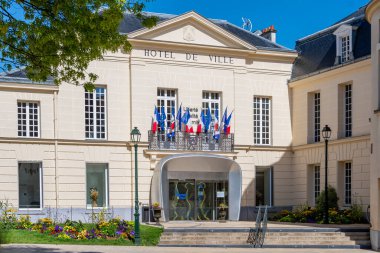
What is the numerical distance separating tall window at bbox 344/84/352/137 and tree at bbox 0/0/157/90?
17276mm

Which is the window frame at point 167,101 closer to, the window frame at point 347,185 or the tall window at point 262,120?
the tall window at point 262,120

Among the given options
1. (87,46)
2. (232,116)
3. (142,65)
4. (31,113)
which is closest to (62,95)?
(31,113)

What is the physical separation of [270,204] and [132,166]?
26.1 feet

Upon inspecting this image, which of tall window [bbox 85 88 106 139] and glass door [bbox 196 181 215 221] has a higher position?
tall window [bbox 85 88 106 139]

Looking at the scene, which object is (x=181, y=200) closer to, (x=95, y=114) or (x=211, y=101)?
(x=211, y=101)

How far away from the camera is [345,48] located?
99.9 feet

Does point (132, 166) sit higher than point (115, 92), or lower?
lower

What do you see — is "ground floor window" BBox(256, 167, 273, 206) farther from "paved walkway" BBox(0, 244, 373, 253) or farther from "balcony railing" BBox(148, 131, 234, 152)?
"paved walkway" BBox(0, 244, 373, 253)

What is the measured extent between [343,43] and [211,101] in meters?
7.20

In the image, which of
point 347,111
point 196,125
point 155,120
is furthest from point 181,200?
point 347,111

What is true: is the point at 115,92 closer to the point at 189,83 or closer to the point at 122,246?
the point at 189,83

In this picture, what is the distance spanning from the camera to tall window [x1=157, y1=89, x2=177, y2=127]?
102 ft

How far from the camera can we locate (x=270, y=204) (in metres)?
33.1

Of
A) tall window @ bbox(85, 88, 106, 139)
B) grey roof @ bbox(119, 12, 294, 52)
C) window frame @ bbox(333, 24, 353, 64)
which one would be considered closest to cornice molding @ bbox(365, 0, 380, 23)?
window frame @ bbox(333, 24, 353, 64)
